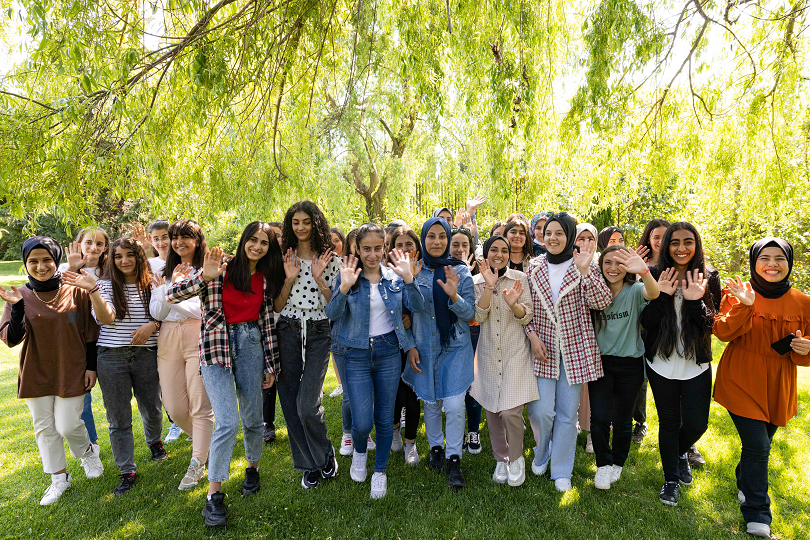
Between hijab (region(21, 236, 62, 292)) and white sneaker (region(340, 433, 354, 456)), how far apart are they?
2895mm

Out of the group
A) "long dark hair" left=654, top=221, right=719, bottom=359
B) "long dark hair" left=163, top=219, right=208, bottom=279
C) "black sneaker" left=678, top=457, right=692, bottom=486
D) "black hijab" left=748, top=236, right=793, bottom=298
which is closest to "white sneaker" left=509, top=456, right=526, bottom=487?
"black sneaker" left=678, top=457, right=692, bottom=486

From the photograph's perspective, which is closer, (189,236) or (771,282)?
(771,282)

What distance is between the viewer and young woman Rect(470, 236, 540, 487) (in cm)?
360

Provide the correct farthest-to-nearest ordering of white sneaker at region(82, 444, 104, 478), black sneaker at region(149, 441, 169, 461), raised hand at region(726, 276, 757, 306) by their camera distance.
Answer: black sneaker at region(149, 441, 169, 461), white sneaker at region(82, 444, 104, 478), raised hand at region(726, 276, 757, 306)

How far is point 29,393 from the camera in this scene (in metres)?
3.60

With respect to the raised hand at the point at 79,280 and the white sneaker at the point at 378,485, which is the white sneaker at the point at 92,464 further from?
the white sneaker at the point at 378,485

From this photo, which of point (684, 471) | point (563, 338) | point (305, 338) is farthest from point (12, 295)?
point (684, 471)

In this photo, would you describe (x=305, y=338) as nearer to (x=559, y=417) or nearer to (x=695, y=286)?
(x=559, y=417)

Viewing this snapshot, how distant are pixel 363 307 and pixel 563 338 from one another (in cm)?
166

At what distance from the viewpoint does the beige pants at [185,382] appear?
149 inches

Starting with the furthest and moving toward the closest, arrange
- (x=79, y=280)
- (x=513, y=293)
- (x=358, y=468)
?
(x=358, y=468), (x=513, y=293), (x=79, y=280)

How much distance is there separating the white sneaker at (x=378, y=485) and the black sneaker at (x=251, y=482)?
97 centimetres

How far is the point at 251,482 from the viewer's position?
362cm

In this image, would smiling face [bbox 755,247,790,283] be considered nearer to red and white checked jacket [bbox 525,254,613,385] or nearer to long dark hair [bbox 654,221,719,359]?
long dark hair [bbox 654,221,719,359]
